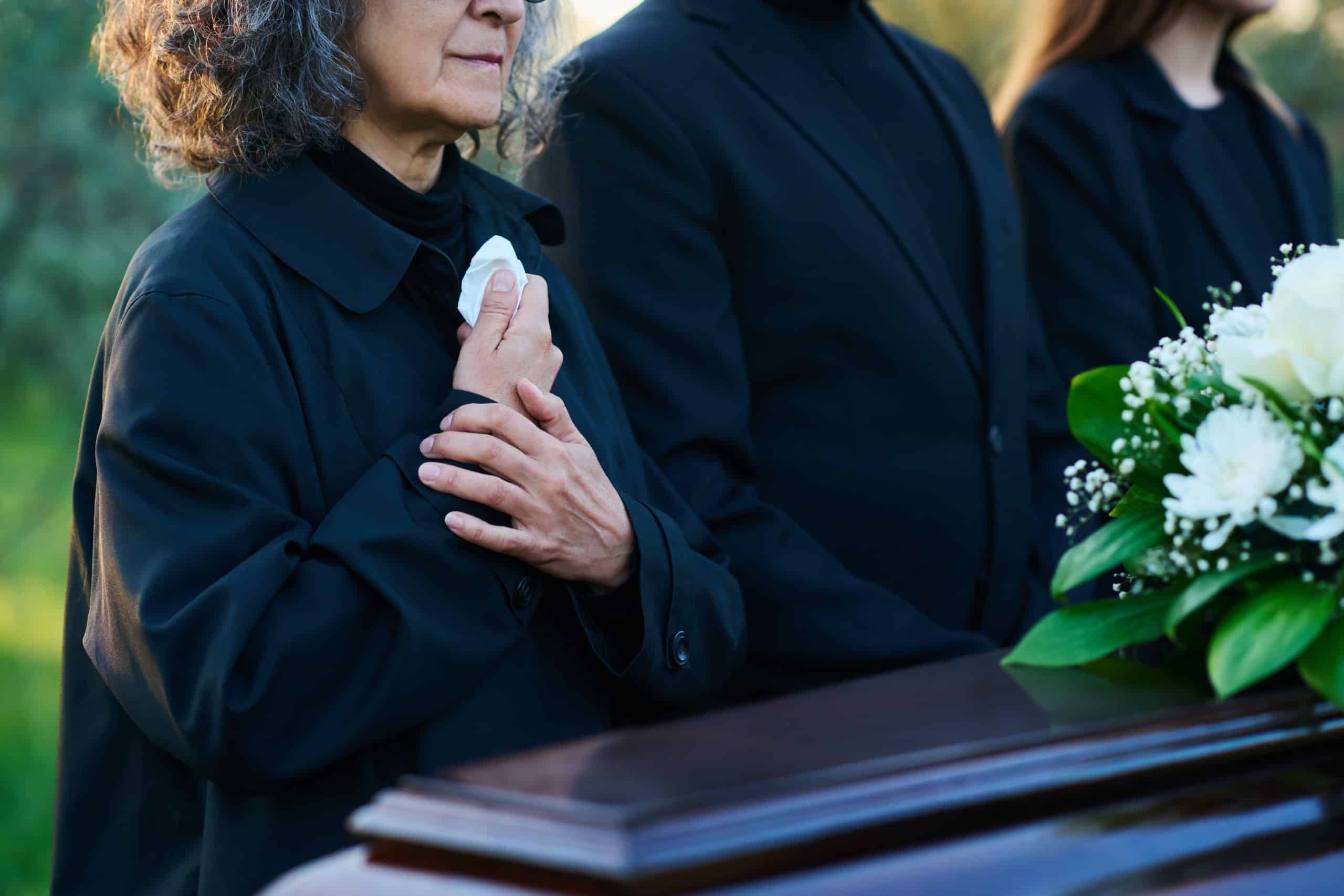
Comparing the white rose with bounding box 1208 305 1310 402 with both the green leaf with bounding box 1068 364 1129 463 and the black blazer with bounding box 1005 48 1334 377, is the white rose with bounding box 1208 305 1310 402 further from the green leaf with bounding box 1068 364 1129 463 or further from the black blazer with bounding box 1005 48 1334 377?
the black blazer with bounding box 1005 48 1334 377

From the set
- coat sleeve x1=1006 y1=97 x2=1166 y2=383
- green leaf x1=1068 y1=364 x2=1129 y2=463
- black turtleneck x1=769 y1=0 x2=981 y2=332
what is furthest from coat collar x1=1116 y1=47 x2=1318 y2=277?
green leaf x1=1068 y1=364 x2=1129 y2=463

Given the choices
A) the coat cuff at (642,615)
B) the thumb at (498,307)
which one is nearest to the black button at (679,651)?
the coat cuff at (642,615)

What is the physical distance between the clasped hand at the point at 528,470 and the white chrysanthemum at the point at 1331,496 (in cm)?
99

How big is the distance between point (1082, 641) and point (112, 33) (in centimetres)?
173

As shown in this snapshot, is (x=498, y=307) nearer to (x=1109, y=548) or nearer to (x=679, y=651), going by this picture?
(x=679, y=651)

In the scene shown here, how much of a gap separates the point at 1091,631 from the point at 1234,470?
0.23 meters

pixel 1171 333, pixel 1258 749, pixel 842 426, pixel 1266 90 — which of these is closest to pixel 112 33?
pixel 842 426

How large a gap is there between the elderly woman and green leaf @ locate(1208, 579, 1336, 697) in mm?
942

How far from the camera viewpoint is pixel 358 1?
7.11 ft

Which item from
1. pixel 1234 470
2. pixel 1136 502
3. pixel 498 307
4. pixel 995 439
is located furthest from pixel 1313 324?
pixel 995 439

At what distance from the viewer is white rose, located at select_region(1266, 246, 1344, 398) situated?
1521 millimetres

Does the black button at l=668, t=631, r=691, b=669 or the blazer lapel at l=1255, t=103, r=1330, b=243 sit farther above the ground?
the blazer lapel at l=1255, t=103, r=1330, b=243

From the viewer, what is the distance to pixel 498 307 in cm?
218

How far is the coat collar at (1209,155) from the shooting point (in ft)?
11.5
